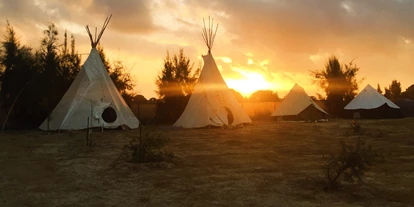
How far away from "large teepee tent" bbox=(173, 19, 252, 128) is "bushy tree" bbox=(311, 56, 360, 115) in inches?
555

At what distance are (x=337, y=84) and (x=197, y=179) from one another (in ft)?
95.1

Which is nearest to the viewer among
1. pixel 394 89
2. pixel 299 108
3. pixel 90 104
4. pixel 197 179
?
pixel 197 179

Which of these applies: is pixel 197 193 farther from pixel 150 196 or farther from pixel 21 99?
pixel 21 99

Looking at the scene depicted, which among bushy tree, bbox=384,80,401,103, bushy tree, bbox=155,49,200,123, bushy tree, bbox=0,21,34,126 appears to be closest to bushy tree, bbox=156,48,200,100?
bushy tree, bbox=155,49,200,123

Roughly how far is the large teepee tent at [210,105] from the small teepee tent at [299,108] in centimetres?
533

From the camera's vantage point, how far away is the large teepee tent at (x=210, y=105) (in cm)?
1966

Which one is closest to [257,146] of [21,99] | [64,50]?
[21,99]

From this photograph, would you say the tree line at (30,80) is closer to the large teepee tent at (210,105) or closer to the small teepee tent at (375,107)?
the large teepee tent at (210,105)

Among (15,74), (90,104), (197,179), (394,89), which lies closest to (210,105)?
(90,104)

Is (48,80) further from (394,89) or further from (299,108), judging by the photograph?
(394,89)

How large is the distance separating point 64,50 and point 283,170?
19.3m

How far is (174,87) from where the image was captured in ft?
88.1

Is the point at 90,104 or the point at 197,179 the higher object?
the point at 90,104

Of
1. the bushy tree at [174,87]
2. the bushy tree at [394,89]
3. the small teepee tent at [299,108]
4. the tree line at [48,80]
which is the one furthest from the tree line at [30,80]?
the bushy tree at [394,89]
